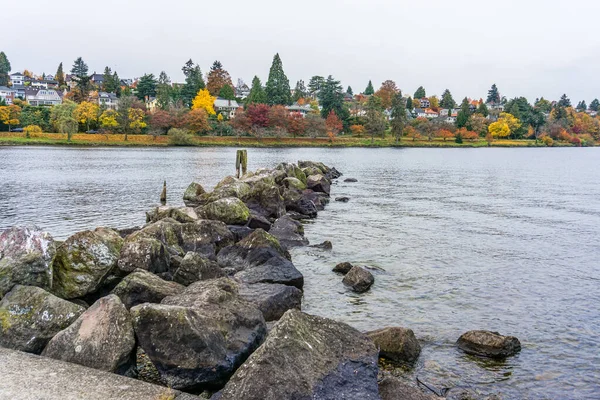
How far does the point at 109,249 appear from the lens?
32.4 feet

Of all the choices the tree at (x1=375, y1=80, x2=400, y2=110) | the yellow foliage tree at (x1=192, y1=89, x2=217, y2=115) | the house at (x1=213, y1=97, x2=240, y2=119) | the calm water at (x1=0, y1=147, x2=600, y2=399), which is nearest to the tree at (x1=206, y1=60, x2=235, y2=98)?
the house at (x1=213, y1=97, x2=240, y2=119)

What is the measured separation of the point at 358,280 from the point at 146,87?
5606 inches

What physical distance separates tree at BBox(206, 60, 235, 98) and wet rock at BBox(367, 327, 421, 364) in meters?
170

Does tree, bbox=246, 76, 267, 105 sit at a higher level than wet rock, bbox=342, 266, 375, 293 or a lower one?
higher

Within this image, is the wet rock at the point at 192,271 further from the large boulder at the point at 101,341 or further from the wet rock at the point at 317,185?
the wet rock at the point at 317,185

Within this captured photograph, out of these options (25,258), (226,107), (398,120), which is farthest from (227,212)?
(226,107)

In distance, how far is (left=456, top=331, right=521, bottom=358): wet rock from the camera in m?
9.34

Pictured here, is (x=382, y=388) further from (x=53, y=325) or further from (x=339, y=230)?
(x=339, y=230)

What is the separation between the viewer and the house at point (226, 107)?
140925mm

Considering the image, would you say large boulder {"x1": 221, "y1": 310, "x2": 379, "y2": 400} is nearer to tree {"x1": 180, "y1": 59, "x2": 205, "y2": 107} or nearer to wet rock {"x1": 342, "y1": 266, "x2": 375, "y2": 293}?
wet rock {"x1": 342, "y1": 266, "x2": 375, "y2": 293}

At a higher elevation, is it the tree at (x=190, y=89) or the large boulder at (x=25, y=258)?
the tree at (x=190, y=89)

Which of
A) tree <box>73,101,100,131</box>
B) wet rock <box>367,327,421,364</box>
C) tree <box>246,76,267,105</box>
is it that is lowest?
wet rock <box>367,327,421,364</box>

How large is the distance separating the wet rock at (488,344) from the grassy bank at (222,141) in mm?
95955

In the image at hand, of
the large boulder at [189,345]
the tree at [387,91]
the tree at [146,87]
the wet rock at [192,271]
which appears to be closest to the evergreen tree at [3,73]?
the tree at [146,87]
